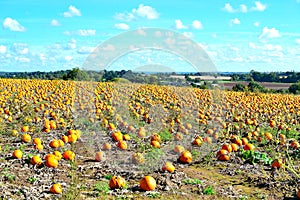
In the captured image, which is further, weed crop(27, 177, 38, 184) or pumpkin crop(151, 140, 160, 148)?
pumpkin crop(151, 140, 160, 148)

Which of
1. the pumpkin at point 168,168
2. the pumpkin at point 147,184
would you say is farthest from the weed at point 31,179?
the pumpkin at point 168,168

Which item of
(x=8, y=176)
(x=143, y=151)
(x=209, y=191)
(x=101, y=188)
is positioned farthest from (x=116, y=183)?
(x=143, y=151)

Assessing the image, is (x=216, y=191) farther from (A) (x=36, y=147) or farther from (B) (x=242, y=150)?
(A) (x=36, y=147)

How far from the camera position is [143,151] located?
9.20 metres

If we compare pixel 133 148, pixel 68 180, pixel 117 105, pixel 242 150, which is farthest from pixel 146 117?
pixel 68 180

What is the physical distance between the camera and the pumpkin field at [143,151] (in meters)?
6.84

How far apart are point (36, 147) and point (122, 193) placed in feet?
11.3

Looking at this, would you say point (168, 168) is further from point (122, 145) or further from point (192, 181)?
point (122, 145)

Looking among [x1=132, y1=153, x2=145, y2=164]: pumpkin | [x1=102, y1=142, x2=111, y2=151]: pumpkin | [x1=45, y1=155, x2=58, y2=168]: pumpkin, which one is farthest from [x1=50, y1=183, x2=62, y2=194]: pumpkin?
[x1=102, y1=142, x2=111, y2=151]: pumpkin

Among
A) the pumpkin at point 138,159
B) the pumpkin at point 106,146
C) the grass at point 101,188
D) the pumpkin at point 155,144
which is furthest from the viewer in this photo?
the pumpkin at point 155,144

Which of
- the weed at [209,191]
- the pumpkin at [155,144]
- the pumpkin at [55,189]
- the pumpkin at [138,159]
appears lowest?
the weed at [209,191]

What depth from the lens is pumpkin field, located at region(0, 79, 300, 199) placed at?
6.84 meters

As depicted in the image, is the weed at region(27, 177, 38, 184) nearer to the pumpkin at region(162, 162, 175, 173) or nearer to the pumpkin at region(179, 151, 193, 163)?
the pumpkin at region(162, 162, 175, 173)

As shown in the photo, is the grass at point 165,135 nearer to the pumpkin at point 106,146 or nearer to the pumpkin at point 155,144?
the pumpkin at point 155,144
